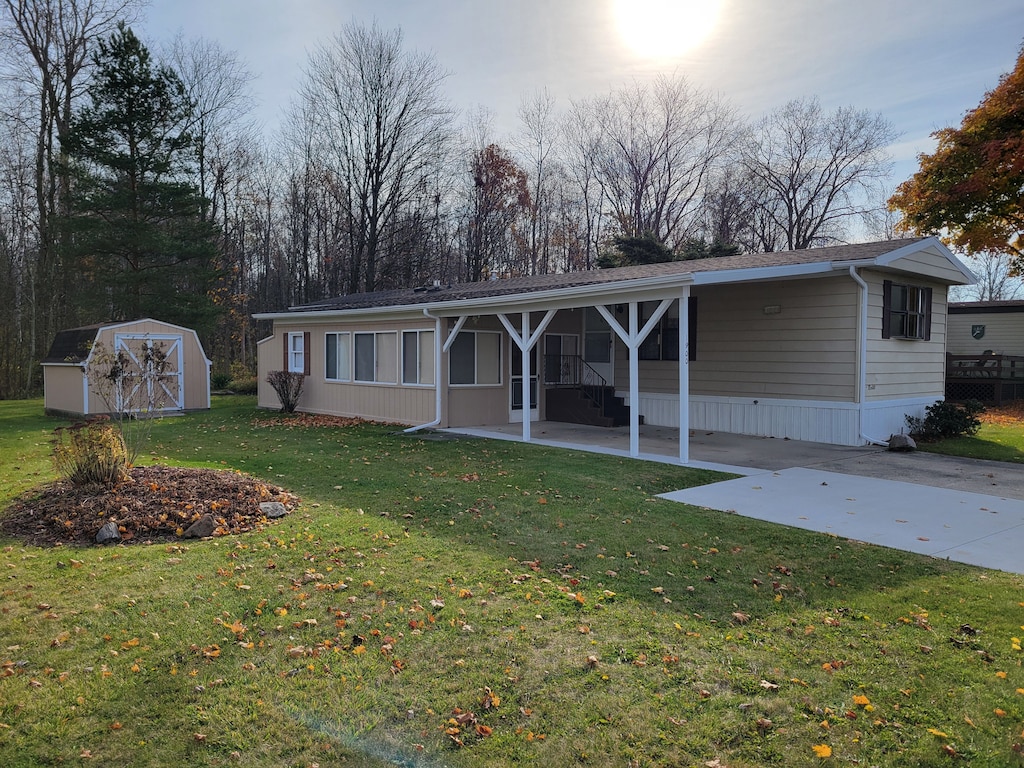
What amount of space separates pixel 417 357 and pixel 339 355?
9.80 ft

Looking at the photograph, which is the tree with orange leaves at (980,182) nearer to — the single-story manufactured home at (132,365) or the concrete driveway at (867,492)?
the concrete driveway at (867,492)

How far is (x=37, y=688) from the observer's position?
309cm

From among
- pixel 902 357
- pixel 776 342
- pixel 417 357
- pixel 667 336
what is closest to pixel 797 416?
pixel 776 342

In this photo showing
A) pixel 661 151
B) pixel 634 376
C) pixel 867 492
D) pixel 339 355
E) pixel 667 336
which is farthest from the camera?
pixel 661 151

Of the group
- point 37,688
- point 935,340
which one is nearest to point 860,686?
point 37,688

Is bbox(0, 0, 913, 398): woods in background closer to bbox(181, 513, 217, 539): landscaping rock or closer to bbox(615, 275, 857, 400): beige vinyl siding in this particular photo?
bbox(615, 275, 857, 400): beige vinyl siding

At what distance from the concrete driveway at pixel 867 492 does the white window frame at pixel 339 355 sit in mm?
6041

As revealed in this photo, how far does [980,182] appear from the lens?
16672mm

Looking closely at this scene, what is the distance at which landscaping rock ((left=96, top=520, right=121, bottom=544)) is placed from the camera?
17.8ft

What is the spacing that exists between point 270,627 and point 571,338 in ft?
39.5

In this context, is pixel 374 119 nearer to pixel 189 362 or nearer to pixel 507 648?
pixel 189 362

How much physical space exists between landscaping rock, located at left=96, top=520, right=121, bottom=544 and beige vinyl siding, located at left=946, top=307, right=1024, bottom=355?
80.1 feet

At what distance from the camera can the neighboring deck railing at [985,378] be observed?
1884cm

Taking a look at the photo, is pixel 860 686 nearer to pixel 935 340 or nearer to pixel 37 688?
pixel 37 688
